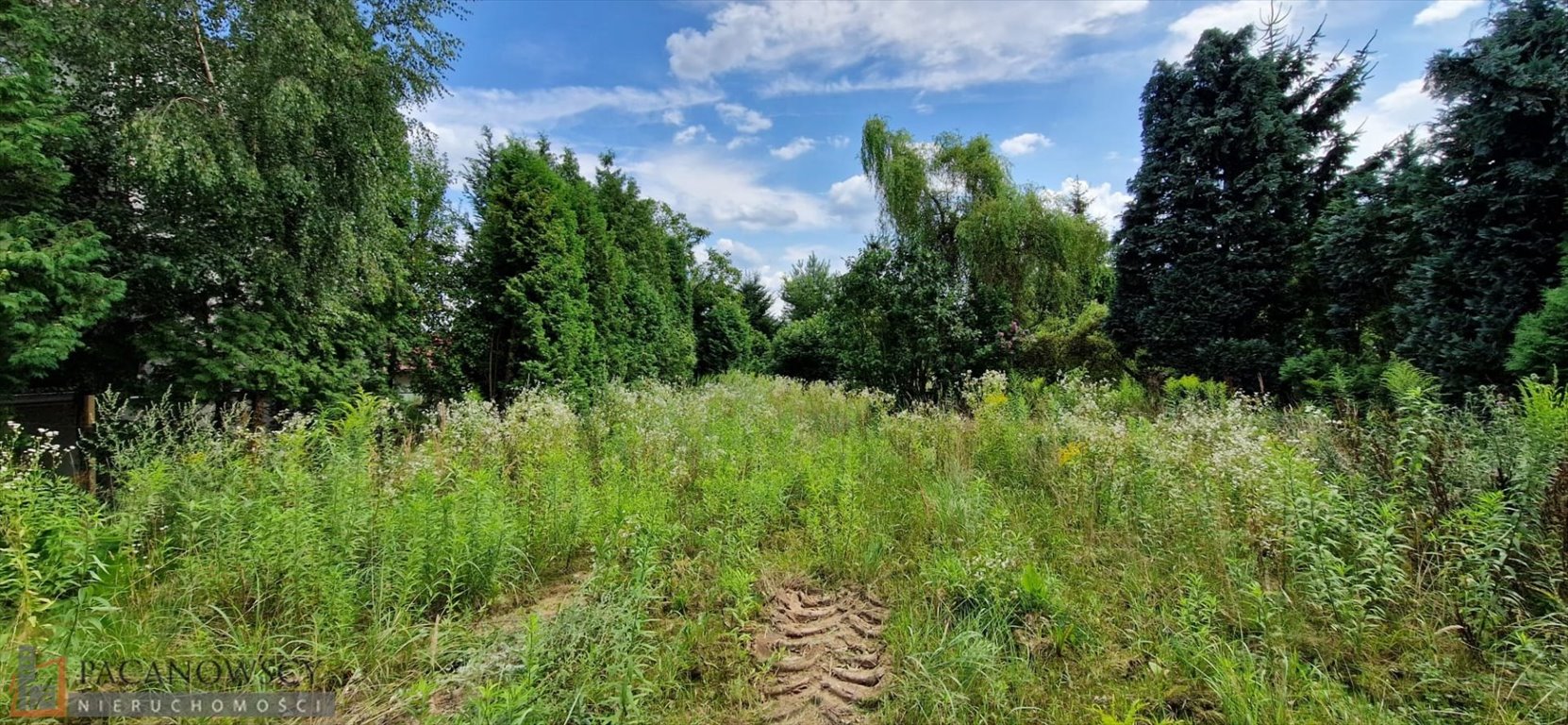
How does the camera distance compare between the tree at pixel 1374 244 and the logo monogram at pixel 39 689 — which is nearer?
the logo monogram at pixel 39 689

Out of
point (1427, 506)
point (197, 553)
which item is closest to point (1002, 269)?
point (1427, 506)

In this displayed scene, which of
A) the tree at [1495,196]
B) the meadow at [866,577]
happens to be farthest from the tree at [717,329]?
the tree at [1495,196]

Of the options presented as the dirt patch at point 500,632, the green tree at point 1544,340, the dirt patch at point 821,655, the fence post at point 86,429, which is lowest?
the dirt patch at point 821,655

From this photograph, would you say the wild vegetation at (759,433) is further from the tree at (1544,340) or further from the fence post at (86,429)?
the fence post at (86,429)

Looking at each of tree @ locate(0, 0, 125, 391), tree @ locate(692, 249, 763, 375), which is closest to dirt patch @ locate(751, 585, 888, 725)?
tree @ locate(0, 0, 125, 391)

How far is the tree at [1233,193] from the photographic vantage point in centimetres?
706

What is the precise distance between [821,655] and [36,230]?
19.0ft

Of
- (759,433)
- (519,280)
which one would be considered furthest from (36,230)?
(759,433)

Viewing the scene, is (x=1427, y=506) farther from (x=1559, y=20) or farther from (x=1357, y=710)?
(x=1559, y=20)

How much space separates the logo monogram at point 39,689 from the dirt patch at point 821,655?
2.28m

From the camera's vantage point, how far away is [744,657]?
7.66ft

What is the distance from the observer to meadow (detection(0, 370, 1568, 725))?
198 cm

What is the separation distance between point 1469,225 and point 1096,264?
6.88 meters

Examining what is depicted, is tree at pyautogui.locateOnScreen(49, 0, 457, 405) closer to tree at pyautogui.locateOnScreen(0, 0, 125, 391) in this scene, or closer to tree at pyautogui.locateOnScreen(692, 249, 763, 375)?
tree at pyautogui.locateOnScreen(0, 0, 125, 391)
